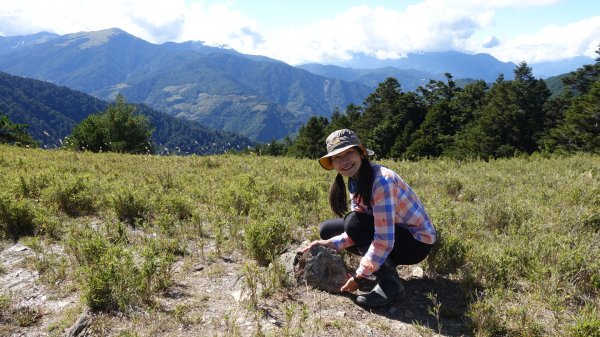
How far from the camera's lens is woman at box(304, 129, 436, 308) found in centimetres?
370

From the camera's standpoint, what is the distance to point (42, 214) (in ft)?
19.1

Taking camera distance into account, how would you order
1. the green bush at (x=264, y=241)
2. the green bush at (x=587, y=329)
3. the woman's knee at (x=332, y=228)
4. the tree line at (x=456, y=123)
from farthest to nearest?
the tree line at (x=456, y=123)
the green bush at (x=264, y=241)
the woman's knee at (x=332, y=228)
the green bush at (x=587, y=329)

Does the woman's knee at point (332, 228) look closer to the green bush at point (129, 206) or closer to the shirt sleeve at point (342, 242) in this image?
the shirt sleeve at point (342, 242)

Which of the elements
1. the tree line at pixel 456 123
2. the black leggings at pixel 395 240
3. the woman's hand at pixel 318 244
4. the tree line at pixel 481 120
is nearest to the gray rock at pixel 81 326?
the woman's hand at pixel 318 244

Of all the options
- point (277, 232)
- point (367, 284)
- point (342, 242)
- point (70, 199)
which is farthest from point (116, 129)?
point (367, 284)

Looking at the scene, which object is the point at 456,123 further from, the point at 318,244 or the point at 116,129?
the point at 318,244

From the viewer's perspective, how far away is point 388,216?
368 cm

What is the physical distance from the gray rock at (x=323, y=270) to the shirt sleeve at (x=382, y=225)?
496 millimetres

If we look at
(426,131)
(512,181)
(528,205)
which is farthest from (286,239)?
(426,131)

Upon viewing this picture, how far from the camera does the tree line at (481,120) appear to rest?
143 feet

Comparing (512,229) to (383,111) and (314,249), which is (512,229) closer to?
(314,249)

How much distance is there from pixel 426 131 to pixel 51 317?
211 feet

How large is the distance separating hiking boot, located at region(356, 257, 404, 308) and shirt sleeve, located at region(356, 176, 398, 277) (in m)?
0.24

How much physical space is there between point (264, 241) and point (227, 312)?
3.85ft
